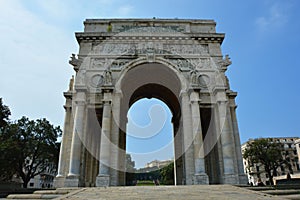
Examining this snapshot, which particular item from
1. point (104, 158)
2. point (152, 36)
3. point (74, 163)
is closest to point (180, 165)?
point (104, 158)

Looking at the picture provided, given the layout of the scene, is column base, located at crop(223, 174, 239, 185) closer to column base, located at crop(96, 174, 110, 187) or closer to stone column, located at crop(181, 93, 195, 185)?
stone column, located at crop(181, 93, 195, 185)

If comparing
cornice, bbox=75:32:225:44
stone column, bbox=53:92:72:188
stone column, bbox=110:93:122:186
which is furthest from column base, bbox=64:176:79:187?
cornice, bbox=75:32:225:44

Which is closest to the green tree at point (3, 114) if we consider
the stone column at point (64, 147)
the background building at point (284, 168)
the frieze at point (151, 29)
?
the stone column at point (64, 147)

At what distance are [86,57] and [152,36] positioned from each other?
22.3ft

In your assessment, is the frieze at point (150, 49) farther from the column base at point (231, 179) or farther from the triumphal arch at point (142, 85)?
the column base at point (231, 179)

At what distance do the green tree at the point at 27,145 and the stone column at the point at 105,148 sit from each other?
49.2ft

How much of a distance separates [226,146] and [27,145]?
26.8 m

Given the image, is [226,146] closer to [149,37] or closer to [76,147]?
[76,147]

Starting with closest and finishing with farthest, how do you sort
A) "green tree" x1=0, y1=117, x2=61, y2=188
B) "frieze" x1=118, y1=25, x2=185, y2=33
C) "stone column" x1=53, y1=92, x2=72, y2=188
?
"stone column" x1=53, y1=92, x2=72, y2=188, "frieze" x1=118, y1=25, x2=185, y2=33, "green tree" x1=0, y1=117, x2=61, y2=188

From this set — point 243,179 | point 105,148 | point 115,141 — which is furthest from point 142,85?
point 243,179

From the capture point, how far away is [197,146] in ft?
Answer: 58.6

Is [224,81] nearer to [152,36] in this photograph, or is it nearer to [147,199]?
[152,36]

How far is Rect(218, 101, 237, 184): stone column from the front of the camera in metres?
17.1

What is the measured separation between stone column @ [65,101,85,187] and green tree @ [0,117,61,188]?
1323cm
